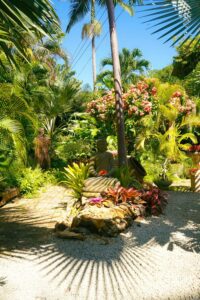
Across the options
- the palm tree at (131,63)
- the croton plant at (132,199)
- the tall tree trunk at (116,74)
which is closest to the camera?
the croton plant at (132,199)

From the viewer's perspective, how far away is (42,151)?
11781 mm

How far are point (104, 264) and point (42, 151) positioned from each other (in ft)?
26.1

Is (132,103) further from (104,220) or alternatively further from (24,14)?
(24,14)

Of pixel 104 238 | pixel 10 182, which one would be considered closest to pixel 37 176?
pixel 10 182

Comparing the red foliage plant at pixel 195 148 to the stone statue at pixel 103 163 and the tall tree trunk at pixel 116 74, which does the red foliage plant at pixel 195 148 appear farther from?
the tall tree trunk at pixel 116 74

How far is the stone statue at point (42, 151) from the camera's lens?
11625 millimetres

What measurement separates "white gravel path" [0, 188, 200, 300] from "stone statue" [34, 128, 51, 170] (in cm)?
563

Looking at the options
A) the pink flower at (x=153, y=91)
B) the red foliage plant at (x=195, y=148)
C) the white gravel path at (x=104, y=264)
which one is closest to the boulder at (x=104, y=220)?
the white gravel path at (x=104, y=264)

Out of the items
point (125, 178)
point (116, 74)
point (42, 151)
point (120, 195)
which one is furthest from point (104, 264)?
point (42, 151)

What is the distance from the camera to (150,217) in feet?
21.2

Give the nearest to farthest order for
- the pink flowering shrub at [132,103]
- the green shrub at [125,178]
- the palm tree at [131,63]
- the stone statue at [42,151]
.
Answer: the green shrub at [125,178] < the stone statue at [42,151] < the pink flowering shrub at [132,103] < the palm tree at [131,63]

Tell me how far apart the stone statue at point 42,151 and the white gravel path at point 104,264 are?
18.5 ft

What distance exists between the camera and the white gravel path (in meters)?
3.54

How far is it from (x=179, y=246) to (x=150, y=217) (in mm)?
1626
